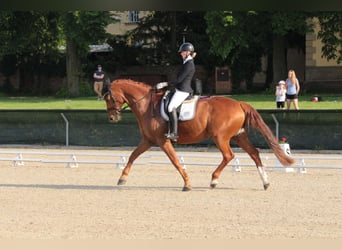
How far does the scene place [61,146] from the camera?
61.5 ft

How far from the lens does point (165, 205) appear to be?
904 centimetres

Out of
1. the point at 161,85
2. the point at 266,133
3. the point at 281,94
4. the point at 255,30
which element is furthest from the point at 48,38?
the point at 266,133

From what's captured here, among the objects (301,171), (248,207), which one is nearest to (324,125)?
(301,171)

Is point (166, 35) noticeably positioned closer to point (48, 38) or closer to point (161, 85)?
point (48, 38)

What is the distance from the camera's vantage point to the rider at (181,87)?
34.5 feet

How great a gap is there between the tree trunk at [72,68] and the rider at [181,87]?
36169 millimetres

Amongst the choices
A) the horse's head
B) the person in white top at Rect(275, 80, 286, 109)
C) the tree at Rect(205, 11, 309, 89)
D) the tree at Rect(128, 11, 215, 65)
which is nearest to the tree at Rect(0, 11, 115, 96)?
the tree at Rect(128, 11, 215, 65)

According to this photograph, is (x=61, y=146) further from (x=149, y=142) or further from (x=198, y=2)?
(x=198, y=2)

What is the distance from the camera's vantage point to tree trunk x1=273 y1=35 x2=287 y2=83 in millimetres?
43812

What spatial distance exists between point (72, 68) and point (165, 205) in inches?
1554

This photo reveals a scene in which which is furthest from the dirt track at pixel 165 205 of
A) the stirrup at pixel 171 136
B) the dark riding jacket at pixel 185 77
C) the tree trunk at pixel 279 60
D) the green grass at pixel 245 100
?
the tree trunk at pixel 279 60

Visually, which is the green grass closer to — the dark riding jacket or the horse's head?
the horse's head

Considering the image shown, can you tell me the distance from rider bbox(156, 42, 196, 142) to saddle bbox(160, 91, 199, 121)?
0.28ft

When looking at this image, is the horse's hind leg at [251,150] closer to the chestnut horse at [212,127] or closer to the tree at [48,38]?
the chestnut horse at [212,127]
